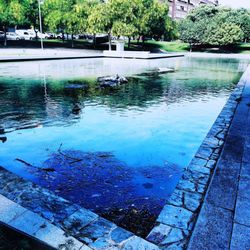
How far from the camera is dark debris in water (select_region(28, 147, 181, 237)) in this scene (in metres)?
4.45

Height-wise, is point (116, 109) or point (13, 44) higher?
point (13, 44)

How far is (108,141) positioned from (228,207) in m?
4.10

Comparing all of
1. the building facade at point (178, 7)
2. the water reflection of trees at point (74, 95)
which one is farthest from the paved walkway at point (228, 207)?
the building facade at point (178, 7)

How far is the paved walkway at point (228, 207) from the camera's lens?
3479 mm

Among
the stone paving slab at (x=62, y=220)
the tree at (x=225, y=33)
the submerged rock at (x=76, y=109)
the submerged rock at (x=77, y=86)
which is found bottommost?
the submerged rock at (x=76, y=109)

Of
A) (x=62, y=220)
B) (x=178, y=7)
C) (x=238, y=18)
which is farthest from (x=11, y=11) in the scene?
(x=178, y=7)

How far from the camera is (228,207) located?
415cm

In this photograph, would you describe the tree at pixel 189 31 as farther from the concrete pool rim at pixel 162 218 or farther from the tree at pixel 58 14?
the concrete pool rim at pixel 162 218

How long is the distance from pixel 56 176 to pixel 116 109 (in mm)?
5707

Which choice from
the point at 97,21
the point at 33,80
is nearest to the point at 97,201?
the point at 33,80

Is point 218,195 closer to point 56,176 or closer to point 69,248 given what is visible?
point 69,248

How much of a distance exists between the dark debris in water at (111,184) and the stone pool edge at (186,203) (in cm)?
33

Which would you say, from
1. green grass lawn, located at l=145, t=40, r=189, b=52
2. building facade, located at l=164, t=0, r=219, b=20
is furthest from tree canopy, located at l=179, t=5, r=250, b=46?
building facade, located at l=164, t=0, r=219, b=20

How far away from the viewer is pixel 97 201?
4.80m
